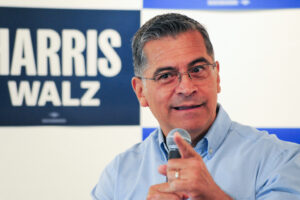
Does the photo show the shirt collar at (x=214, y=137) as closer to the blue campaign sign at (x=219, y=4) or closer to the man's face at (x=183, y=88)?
the man's face at (x=183, y=88)

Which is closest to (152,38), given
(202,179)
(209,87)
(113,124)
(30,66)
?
(209,87)

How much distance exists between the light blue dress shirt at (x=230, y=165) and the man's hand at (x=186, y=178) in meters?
0.36

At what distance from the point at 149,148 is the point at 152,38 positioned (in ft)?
1.65

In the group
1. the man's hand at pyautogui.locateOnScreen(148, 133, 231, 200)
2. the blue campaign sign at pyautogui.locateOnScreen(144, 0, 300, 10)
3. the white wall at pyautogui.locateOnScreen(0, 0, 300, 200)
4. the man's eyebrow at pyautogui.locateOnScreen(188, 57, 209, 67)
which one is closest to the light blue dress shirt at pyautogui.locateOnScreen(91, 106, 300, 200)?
the man's eyebrow at pyautogui.locateOnScreen(188, 57, 209, 67)

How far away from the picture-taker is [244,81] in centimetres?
294

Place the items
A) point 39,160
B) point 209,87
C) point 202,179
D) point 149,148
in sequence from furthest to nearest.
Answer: point 39,160 → point 149,148 → point 209,87 → point 202,179

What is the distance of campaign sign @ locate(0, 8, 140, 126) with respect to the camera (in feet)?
9.62

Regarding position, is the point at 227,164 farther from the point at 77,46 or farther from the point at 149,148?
the point at 77,46

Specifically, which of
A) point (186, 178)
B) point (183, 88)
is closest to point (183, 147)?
point (186, 178)

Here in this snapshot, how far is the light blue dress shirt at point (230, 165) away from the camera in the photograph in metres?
1.42

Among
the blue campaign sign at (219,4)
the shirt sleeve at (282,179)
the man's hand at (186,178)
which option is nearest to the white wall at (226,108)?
the blue campaign sign at (219,4)

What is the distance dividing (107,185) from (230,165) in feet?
1.86

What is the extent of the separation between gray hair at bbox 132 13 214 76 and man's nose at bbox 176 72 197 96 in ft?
0.60

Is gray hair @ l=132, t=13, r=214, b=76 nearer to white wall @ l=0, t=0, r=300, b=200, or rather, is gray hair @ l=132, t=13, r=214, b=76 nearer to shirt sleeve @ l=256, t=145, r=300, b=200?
shirt sleeve @ l=256, t=145, r=300, b=200
